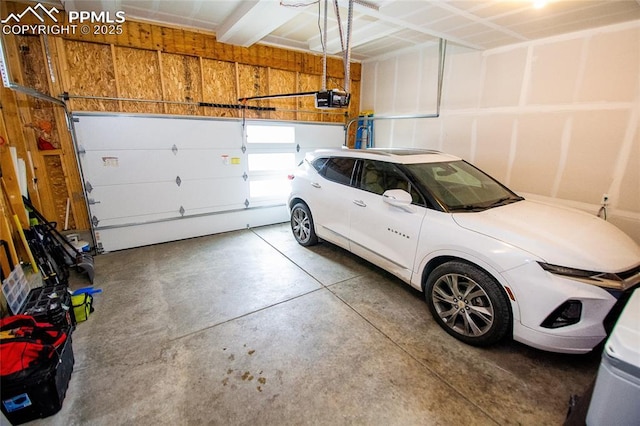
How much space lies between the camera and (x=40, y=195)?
3836 mm

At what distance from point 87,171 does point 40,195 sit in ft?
2.12

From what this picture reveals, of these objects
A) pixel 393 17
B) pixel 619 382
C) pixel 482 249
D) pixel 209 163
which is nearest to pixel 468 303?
pixel 482 249

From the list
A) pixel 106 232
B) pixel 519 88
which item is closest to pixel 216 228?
pixel 106 232

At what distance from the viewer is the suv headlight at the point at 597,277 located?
5.95ft

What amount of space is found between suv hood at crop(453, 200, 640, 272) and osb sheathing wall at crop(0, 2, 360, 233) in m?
4.28

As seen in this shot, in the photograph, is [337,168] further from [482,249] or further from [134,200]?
[134,200]

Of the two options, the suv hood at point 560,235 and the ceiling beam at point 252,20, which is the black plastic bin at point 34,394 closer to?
the suv hood at point 560,235

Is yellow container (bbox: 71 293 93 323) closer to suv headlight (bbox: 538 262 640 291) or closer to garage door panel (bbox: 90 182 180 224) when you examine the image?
garage door panel (bbox: 90 182 180 224)

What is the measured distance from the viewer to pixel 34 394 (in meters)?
1.66

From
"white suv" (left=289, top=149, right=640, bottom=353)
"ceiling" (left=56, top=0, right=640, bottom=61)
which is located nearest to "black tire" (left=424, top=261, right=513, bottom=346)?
"white suv" (left=289, top=149, right=640, bottom=353)

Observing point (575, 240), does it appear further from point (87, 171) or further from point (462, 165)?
point (87, 171)

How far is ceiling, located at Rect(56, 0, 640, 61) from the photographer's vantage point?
A: 115 inches

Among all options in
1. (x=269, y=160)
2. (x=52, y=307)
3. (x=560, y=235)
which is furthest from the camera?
(x=269, y=160)

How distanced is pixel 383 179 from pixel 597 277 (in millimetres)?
1844
